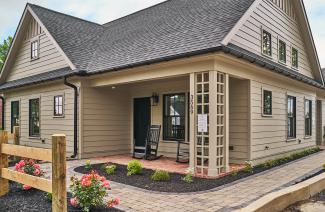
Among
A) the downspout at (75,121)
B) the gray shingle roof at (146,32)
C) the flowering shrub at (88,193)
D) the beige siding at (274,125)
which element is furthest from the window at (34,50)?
the flowering shrub at (88,193)

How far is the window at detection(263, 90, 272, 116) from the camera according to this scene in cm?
954

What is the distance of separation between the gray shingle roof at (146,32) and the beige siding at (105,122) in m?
1.21

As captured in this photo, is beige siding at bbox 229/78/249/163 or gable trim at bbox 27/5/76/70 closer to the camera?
beige siding at bbox 229/78/249/163

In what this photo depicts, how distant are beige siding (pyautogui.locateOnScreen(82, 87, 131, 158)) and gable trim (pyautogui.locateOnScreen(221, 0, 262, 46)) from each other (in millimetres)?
5367

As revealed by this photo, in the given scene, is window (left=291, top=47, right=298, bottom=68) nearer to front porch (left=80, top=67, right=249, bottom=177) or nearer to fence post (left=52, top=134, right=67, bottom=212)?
front porch (left=80, top=67, right=249, bottom=177)

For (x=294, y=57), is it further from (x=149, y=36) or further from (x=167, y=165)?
(x=167, y=165)

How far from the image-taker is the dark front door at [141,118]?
37.4ft

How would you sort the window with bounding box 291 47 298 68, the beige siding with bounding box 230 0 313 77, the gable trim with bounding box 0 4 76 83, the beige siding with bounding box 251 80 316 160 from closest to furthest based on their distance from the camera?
the beige siding with bounding box 230 0 313 77 → the beige siding with bounding box 251 80 316 160 → the gable trim with bounding box 0 4 76 83 → the window with bounding box 291 47 298 68

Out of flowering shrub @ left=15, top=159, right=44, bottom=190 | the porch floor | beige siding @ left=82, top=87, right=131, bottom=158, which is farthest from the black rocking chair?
flowering shrub @ left=15, top=159, right=44, bottom=190

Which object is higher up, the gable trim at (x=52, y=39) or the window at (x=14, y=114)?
the gable trim at (x=52, y=39)

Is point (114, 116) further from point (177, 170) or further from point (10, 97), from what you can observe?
point (10, 97)

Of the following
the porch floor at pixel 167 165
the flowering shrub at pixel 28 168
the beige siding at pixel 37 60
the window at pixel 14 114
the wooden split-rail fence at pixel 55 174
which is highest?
the beige siding at pixel 37 60

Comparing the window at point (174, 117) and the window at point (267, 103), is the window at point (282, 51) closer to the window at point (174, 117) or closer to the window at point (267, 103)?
the window at point (267, 103)

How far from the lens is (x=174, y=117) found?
34.4ft
